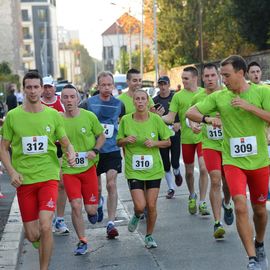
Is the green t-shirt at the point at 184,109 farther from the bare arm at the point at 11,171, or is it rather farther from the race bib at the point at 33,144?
the bare arm at the point at 11,171

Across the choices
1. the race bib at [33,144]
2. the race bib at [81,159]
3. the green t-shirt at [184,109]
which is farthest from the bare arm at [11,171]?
the green t-shirt at [184,109]

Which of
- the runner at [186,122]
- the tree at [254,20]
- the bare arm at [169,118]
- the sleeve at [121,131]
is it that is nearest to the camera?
the sleeve at [121,131]

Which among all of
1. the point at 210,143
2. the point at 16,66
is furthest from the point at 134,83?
the point at 16,66

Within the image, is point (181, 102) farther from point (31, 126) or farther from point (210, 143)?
point (31, 126)

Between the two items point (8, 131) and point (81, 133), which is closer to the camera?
point (8, 131)

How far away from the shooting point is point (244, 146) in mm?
6574

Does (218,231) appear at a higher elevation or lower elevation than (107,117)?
lower

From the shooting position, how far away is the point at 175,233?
29.0ft

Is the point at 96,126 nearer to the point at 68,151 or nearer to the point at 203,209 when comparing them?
the point at 68,151

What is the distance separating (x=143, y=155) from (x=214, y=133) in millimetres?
1020

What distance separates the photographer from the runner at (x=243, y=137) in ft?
21.1

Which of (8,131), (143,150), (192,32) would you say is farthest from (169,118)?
(192,32)

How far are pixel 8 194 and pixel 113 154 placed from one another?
161 inches

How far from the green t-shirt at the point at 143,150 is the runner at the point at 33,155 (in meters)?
1.41
